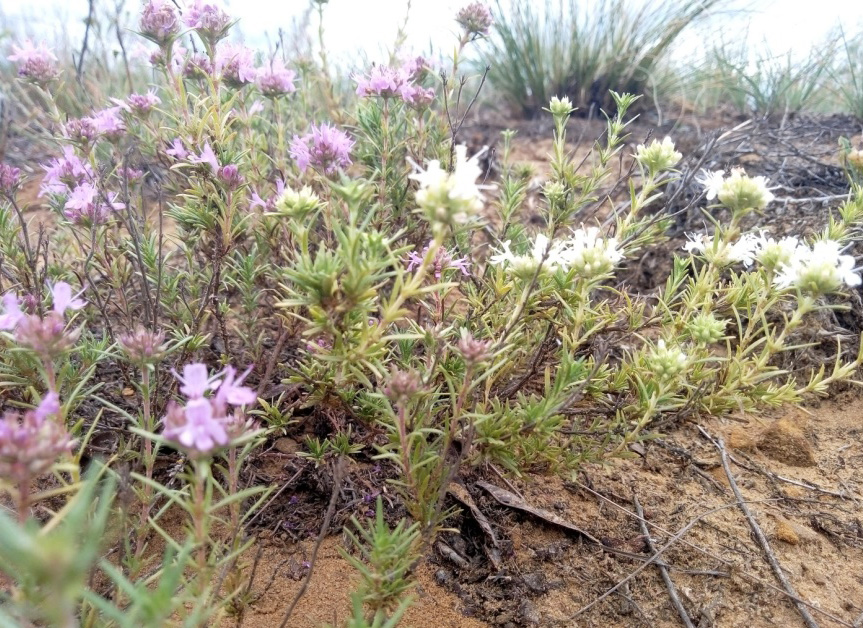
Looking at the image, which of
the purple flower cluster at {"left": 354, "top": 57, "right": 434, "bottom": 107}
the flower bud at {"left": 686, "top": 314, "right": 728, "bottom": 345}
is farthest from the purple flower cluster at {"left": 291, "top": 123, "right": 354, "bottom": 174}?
the flower bud at {"left": 686, "top": 314, "right": 728, "bottom": 345}

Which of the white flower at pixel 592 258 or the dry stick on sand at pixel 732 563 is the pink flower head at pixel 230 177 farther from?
the dry stick on sand at pixel 732 563

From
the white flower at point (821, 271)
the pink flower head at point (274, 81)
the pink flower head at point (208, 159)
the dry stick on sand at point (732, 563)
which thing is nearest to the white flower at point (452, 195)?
the white flower at point (821, 271)

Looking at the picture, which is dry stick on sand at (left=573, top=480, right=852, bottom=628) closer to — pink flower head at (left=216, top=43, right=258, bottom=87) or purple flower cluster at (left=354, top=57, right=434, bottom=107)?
purple flower cluster at (left=354, top=57, right=434, bottom=107)

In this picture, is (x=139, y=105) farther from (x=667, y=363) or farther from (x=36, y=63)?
(x=667, y=363)

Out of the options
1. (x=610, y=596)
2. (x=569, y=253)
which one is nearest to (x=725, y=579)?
(x=610, y=596)

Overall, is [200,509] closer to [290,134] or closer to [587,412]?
[587,412]
